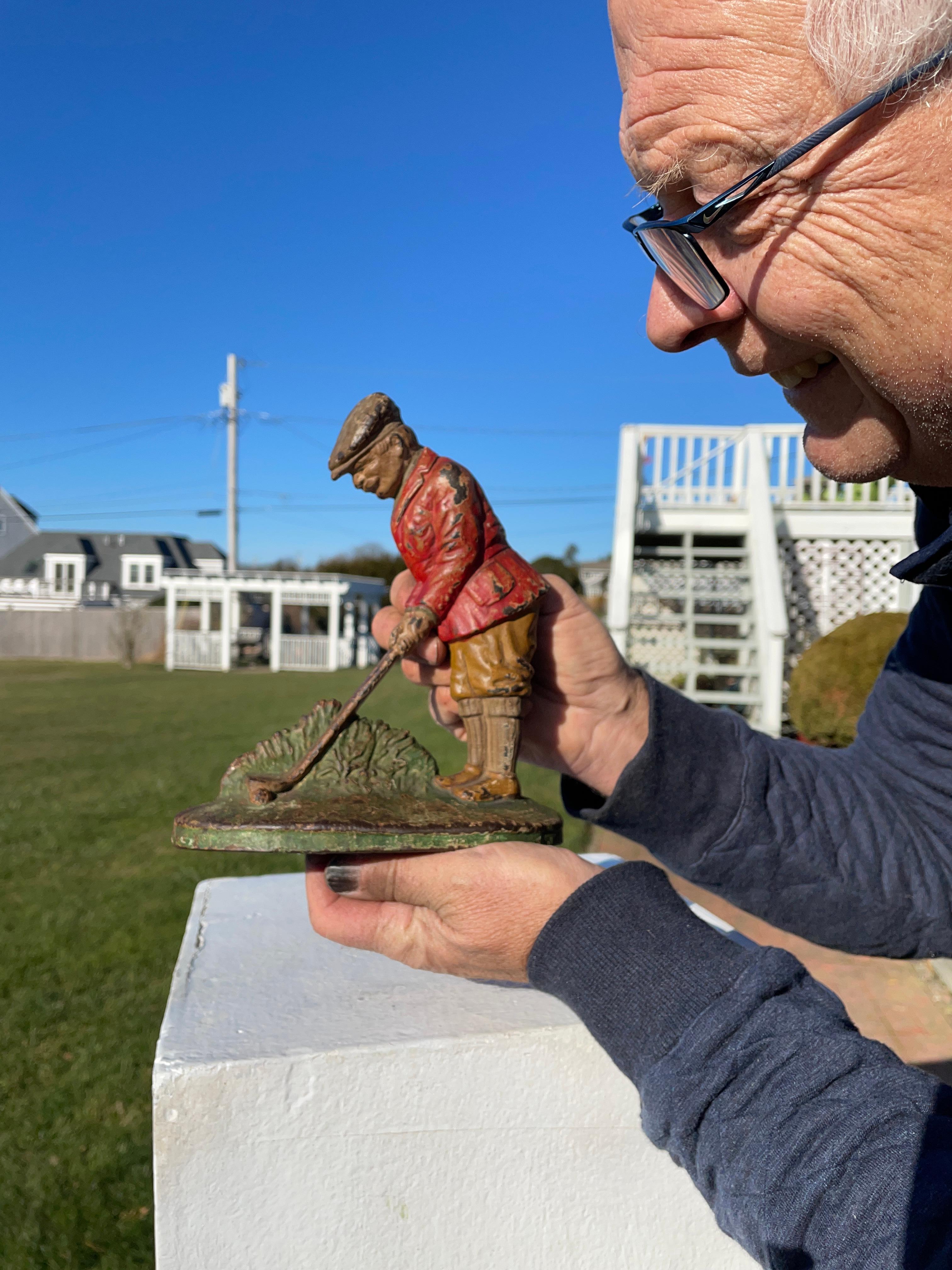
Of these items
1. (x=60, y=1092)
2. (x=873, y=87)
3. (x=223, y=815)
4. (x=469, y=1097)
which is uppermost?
(x=873, y=87)

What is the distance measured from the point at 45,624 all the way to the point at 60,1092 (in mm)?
30963

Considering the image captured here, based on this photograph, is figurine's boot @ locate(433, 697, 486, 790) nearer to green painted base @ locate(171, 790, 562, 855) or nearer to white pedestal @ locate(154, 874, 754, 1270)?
green painted base @ locate(171, 790, 562, 855)

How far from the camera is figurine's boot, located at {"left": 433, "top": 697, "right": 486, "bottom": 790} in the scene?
2193mm

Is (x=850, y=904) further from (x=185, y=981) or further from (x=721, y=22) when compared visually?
(x=721, y=22)

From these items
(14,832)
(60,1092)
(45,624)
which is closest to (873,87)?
(60,1092)

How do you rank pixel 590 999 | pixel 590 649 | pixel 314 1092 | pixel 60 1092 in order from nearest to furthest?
pixel 590 999 < pixel 314 1092 < pixel 590 649 < pixel 60 1092

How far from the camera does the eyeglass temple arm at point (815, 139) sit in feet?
3.51

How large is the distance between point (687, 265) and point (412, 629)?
1060 mm

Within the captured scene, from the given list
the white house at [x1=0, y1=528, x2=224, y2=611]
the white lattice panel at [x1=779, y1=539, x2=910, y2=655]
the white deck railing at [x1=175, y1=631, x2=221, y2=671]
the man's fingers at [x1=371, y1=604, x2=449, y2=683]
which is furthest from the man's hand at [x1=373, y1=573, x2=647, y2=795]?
the white house at [x1=0, y1=528, x2=224, y2=611]

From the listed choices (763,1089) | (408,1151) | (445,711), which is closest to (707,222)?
(763,1089)

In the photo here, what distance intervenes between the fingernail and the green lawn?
6.25 ft

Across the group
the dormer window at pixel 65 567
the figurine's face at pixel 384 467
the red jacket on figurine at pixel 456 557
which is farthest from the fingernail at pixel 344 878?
the dormer window at pixel 65 567

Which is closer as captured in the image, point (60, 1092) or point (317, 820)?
point (317, 820)

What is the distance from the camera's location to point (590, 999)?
1.54 metres
